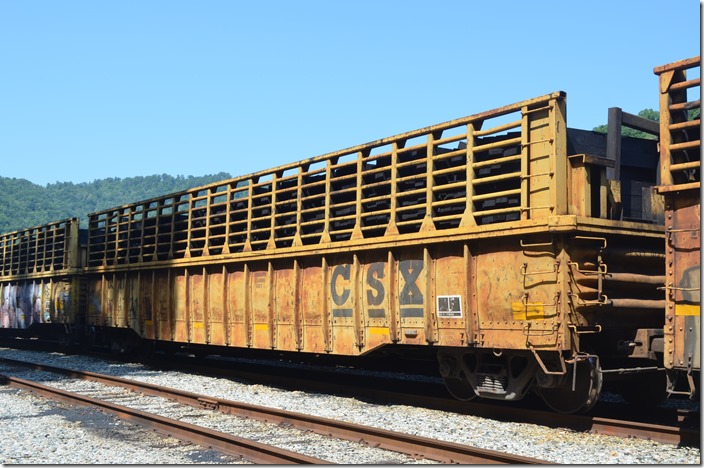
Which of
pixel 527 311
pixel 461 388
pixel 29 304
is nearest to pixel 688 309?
pixel 527 311

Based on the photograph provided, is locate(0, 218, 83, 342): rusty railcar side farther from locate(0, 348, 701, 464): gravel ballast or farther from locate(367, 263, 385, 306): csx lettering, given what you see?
locate(367, 263, 385, 306): csx lettering

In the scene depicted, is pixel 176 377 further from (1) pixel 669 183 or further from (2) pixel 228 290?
(1) pixel 669 183

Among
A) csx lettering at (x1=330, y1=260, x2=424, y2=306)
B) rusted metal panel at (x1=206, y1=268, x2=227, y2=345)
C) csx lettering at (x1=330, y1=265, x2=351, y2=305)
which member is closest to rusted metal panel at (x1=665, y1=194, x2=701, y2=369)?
csx lettering at (x1=330, y1=260, x2=424, y2=306)

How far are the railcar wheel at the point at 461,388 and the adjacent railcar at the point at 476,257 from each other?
27 mm

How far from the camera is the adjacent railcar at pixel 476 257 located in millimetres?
8758

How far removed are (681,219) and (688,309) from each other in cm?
87

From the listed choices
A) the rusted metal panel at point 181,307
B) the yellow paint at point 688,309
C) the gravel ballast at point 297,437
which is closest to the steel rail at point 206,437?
the gravel ballast at point 297,437

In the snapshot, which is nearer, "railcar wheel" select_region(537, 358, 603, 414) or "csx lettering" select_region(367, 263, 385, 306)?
"railcar wheel" select_region(537, 358, 603, 414)

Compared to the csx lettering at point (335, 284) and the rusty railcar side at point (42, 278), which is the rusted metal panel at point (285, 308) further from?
the rusty railcar side at point (42, 278)

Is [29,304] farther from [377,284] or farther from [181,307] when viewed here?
[377,284]

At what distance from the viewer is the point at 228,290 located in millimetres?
14805

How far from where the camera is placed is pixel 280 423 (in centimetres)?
939

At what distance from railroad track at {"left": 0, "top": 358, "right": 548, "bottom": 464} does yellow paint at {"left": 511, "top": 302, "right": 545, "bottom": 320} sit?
2145 millimetres

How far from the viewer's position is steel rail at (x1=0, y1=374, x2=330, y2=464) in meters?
7.11
